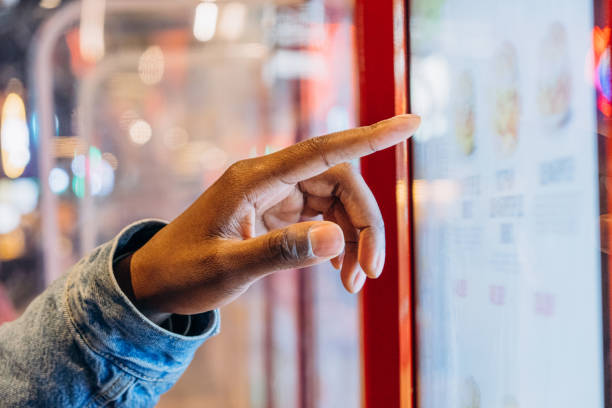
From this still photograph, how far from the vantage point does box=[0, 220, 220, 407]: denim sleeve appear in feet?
2.31

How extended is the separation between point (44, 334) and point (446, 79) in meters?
0.60

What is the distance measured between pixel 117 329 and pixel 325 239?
0.99ft

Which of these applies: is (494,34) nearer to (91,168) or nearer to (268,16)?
(268,16)

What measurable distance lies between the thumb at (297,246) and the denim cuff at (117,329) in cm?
20

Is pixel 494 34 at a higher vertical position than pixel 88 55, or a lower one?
lower

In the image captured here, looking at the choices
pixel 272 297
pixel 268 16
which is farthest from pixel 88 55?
pixel 272 297

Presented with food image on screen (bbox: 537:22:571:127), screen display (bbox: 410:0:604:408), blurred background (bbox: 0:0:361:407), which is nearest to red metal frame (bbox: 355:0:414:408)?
screen display (bbox: 410:0:604:408)

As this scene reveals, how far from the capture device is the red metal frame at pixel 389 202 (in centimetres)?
75

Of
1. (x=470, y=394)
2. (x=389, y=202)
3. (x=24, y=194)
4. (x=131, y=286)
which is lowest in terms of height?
(x=470, y=394)

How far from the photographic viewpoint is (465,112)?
0.69 metres

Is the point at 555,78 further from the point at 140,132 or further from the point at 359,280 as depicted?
the point at 140,132

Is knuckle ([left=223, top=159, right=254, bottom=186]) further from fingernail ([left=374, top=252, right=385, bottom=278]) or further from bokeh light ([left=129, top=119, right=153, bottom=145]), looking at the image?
bokeh light ([left=129, top=119, right=153, bottom=145])

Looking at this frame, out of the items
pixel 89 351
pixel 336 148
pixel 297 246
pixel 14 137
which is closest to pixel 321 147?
pixel 336 148

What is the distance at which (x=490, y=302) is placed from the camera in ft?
2.03
